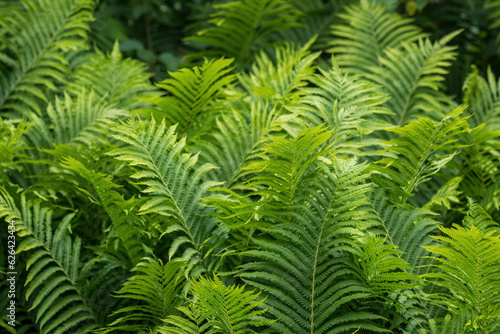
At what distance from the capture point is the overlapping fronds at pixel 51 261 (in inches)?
60.2

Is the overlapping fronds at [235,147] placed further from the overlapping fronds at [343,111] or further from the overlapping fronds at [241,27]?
the overlapping fronds at [241,27]

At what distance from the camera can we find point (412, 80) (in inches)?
89.7

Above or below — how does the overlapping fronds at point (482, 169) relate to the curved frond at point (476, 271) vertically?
above

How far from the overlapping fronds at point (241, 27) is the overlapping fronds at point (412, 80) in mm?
633

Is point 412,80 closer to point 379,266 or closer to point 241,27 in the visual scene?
point 241,27

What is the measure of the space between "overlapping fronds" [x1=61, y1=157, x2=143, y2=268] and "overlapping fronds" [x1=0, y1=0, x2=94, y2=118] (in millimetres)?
929

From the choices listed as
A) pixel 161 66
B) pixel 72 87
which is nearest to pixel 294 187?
pixel 72 87

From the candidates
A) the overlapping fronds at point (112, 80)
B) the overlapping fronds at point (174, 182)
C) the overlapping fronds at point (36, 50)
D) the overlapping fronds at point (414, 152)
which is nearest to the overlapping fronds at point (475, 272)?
the overlapping fronds at point (414, 152)

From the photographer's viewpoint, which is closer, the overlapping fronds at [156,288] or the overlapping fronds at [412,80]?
the overlapping fronds at [156,288]

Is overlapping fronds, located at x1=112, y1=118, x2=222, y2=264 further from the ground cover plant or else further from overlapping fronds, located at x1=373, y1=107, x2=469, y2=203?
overlapping fronds, located at x1=373, y1=107, x2=469, y2=203

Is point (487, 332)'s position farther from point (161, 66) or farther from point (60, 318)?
point (161, 66)

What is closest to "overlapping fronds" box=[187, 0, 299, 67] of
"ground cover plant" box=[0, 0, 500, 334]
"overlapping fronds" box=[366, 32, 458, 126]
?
"ground cover plant" box=[0, 0, 500, 334]

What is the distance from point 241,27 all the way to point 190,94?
33.0 inches

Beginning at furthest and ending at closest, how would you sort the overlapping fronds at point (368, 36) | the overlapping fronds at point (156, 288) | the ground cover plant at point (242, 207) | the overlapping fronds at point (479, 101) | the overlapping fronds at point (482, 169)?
the overlapping fronds at point (368, 36) → the overlapping fronds at point (479, 101) → the overlapping fronds at point (482, 169) → the overlapping fronds at point (156, 288) → the ground cover plant at point (242, 207)
